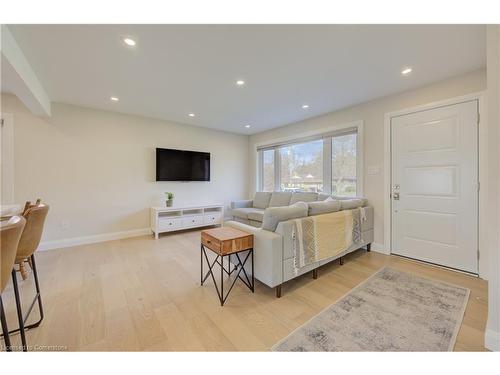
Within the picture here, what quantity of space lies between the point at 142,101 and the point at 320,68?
2765 millimetres

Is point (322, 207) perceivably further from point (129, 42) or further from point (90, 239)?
point (90, 239)

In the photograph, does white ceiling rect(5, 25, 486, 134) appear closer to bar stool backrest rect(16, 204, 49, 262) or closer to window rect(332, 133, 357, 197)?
window rect(332, 133, 357, 197)

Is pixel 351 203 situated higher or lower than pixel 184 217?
higher

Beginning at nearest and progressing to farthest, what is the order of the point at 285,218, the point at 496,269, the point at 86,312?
the point at 496,269 < the point at 86,312 < the point at 285,218

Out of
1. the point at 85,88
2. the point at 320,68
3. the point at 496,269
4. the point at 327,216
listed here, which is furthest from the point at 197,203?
the point at 496,269

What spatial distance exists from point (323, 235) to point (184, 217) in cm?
293

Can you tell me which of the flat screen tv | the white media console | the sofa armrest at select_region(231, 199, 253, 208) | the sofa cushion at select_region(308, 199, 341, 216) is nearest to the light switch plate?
the sofa cushion at select_region(308, 199, 341, 216)

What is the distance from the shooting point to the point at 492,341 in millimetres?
1319

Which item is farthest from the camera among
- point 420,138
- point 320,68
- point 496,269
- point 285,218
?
point 420,138

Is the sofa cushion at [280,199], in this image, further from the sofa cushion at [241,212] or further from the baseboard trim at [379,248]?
the baseboard trim at [379,248]

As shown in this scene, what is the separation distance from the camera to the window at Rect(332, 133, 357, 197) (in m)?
3.58

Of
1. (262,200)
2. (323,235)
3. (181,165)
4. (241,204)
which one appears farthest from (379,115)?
(181,165)

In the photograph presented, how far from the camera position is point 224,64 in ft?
7.24

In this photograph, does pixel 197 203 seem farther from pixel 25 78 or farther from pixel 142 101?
pixel 25 78
